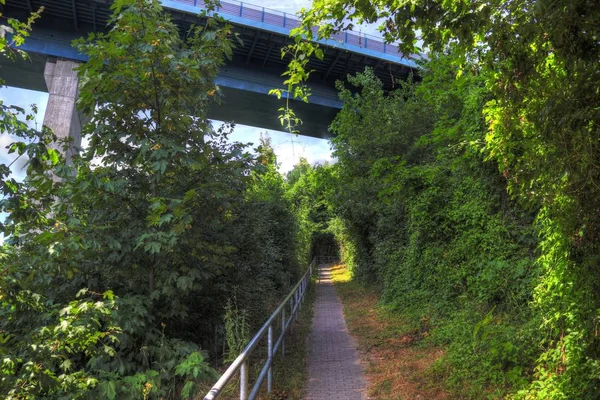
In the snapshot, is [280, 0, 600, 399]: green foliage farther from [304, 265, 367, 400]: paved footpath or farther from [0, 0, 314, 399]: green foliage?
[304, 265, 367, 400]: paved footpath

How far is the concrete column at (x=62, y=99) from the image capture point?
15.0 meters

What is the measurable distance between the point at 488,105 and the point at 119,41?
14.9ft

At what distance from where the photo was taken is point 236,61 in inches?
695

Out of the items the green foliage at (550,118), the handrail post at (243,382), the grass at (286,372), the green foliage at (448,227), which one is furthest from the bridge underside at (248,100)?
the handrail post at (243,382)

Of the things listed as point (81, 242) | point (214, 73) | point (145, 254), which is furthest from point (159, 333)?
point (214, 73)

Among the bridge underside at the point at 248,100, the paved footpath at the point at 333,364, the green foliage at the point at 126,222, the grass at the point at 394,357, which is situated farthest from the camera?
the bridge underside at the point at 248,100

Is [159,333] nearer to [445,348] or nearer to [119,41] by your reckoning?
[119,41]

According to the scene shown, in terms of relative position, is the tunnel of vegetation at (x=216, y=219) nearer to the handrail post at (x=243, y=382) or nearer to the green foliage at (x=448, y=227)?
the green foliage at (x=448, y=227)

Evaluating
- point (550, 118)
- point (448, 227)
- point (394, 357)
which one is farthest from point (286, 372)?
point (550, 118)

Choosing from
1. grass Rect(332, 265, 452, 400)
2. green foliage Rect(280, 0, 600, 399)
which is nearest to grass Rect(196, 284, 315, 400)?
grass Rect(332, 265, 452, 400)

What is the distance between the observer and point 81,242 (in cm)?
486

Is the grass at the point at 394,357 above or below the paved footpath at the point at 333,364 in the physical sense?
above

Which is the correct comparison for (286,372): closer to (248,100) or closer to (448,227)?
(448,227)

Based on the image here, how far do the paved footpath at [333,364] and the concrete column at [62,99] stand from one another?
9.74m
